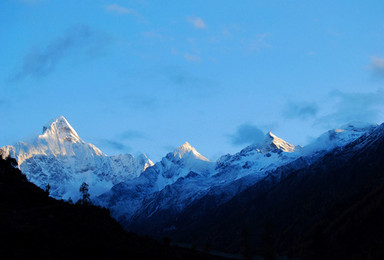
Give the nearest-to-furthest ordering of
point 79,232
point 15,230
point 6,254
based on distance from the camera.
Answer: point 6,254, point 15,230, point 79,232

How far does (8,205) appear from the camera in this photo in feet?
342

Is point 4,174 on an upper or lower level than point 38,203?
upper

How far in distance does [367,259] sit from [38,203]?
109807mm

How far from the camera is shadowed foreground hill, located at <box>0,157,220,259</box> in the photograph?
3054 inches

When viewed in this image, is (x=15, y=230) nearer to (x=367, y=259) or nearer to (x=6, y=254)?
(x=6, y=254)

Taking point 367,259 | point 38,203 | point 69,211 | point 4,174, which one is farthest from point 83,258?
point 367,259

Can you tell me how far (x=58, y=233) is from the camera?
87.8 meters

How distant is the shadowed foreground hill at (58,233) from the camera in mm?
77562

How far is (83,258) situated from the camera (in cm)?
7744

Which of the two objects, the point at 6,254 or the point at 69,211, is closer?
the point at 6,254

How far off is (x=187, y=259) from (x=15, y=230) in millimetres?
31224

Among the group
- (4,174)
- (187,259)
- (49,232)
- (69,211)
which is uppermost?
(4,174)

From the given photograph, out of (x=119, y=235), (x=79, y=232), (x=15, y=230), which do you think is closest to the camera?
(x=15, y=230)

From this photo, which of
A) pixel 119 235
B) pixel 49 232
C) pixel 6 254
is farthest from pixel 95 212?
pixel 6 254
